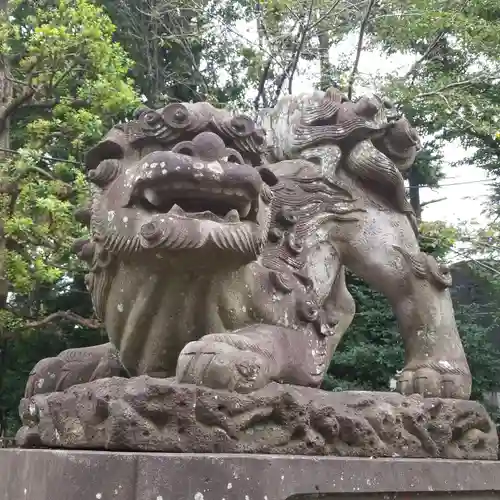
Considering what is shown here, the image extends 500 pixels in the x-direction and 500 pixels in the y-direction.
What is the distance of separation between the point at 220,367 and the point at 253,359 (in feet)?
0.40

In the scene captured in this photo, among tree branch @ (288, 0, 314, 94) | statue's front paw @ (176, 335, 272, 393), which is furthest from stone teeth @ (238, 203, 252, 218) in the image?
tree branch @ (288, 0, 314, 94)

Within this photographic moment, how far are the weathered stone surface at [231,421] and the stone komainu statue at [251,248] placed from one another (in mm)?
82

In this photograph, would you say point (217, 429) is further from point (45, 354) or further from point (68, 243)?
point (45, 354)

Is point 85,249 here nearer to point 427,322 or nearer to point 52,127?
point 427,322

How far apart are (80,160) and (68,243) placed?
1.09 meters

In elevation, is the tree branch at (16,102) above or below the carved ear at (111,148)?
above

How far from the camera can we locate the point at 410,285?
254 cm

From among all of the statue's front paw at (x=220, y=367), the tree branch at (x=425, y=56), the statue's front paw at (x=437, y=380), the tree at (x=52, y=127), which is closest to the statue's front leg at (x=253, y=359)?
the statue's front paw at (x=220, y=367)

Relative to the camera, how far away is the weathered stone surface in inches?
58.6

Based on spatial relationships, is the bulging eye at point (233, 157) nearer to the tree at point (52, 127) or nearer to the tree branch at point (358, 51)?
the tree at point (52, 127)

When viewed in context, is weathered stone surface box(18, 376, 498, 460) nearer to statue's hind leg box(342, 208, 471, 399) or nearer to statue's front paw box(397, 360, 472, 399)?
statue's front paw box(397, 360, 472, 399)

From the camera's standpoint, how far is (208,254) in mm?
1783

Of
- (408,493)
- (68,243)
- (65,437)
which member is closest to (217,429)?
(65,437)

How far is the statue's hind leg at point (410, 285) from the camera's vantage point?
8.18 ft
